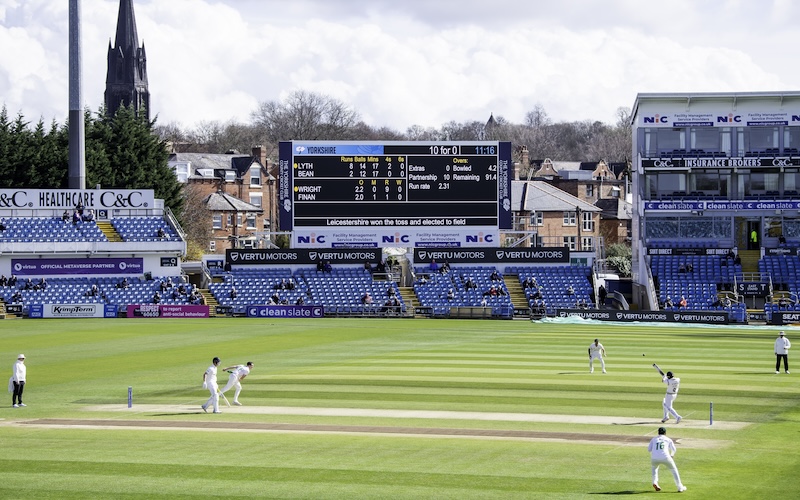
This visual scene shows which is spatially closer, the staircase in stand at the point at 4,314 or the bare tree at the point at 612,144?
the staircase in stand at the point at 4,314

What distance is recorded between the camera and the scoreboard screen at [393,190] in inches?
2469

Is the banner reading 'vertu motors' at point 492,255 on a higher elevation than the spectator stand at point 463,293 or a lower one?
higher

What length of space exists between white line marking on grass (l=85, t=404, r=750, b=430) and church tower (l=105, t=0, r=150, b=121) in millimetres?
111143

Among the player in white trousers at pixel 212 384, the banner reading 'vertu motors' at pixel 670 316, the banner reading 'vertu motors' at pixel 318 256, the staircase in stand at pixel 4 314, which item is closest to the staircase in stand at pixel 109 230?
the staircase in stand at pixel 4 314

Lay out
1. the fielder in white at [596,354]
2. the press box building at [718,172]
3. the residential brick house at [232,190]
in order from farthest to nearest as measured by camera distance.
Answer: the residential brick house at [232,190] → the press box building at [718,172] → the fielder in white at [596,354]

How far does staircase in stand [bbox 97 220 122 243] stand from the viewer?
6850cm

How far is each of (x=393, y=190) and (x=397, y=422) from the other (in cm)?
3850

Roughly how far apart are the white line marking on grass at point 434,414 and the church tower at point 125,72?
365ft

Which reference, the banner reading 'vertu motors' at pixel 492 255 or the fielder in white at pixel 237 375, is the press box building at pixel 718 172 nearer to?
the banner reading 'vertu motors' at pixel 492 255

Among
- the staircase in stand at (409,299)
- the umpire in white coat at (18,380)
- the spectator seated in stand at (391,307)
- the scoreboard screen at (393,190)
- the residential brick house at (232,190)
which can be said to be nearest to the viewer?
the umpire in white coat at (18,380)

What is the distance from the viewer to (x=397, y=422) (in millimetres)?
25453

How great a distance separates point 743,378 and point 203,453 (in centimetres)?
1856

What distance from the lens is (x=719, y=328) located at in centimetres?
5591

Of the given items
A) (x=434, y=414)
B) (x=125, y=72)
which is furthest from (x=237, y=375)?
(x=125, y=72)
